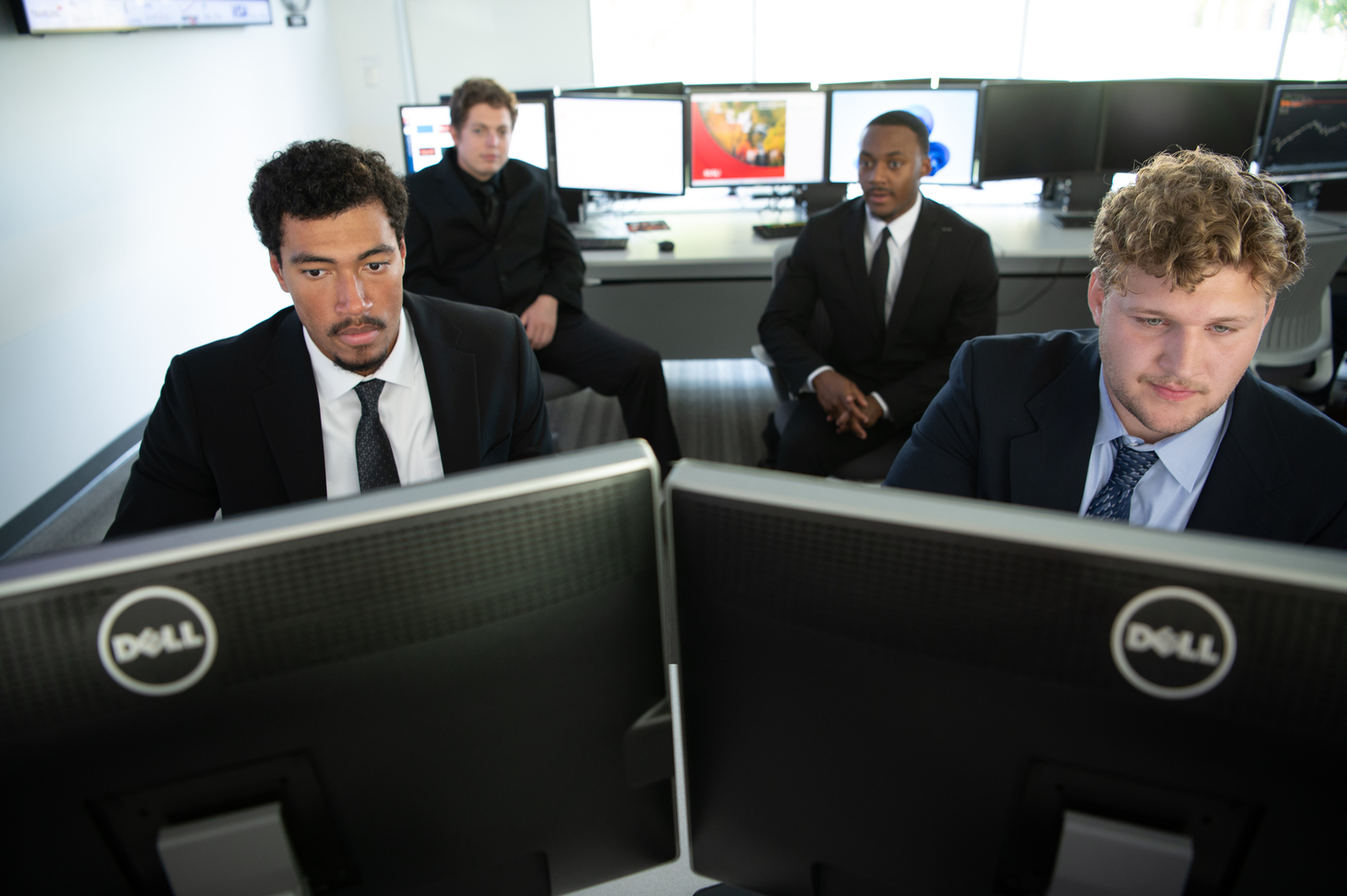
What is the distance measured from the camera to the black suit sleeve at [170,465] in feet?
4.16

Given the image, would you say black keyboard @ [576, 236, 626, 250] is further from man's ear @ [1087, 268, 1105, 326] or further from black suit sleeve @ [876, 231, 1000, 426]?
man's ear @ [1087, 268, 1105, 326]

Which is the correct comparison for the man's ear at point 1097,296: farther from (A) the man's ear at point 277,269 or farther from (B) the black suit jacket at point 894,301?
(B) the black suit jacket at point 894,301

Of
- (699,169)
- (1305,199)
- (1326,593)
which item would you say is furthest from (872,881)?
(1305,199)

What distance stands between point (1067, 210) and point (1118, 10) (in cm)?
344

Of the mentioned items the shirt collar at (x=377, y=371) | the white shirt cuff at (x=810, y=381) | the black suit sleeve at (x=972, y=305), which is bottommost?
the white shirt cuff at (x=810, y=381)

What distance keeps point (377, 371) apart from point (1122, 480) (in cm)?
110

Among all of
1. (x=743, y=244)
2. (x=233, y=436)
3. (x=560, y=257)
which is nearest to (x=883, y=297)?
(x=743, y=244)

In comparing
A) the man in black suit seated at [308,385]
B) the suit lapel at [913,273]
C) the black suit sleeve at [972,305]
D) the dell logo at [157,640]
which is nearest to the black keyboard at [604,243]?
the suit lapel at [913,273]

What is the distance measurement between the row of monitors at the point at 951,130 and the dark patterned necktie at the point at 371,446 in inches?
95.2

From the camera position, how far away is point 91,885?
551mm

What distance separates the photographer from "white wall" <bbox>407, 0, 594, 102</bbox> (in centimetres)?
571

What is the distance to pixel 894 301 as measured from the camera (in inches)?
99.0

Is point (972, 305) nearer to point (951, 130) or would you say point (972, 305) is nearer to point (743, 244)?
point (743, 244)

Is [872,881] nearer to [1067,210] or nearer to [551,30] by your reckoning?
[1067,210]
